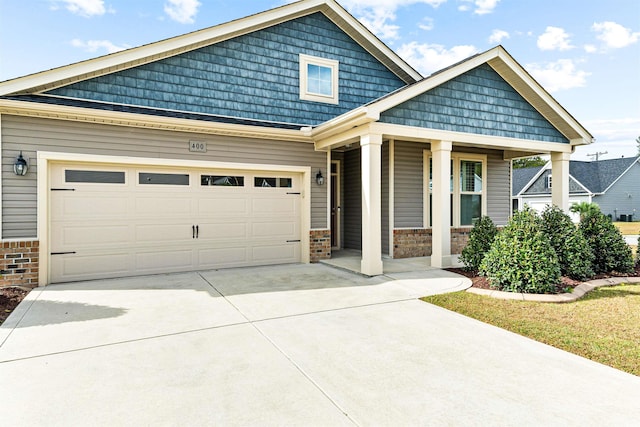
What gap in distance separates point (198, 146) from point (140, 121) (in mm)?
1177

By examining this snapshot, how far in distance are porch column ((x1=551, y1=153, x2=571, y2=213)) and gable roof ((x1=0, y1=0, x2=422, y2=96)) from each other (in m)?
4.39

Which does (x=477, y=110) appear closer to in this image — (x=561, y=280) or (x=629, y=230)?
(x=561, y=280)

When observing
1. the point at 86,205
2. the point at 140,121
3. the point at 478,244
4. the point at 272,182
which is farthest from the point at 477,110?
the point at 86,205

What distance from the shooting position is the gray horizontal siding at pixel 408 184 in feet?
30.0

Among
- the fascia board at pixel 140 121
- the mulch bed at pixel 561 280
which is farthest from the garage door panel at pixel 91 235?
the mulch bed at pixel 561 280

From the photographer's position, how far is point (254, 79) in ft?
28.4

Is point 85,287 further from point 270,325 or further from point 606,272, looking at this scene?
point 606,272

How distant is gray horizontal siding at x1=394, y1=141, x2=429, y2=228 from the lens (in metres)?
Answer: 9.16

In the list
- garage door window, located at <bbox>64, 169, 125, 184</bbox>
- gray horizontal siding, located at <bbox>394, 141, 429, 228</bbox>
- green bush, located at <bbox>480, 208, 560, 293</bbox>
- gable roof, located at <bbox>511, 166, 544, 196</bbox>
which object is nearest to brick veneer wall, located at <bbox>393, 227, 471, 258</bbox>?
gray horizontal siding, located at <bbox>394, 141, 429, 228</bbox>

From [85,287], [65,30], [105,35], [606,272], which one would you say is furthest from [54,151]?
[606,272]

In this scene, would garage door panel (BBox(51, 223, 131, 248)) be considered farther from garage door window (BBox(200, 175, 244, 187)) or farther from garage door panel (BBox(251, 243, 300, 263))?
garage door panel (BBox(251, 243, 300, 263))

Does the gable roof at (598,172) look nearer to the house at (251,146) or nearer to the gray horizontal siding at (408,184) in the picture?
the house at (251,146)

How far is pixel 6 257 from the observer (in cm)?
605

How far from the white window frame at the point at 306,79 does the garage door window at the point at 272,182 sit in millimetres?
2273
